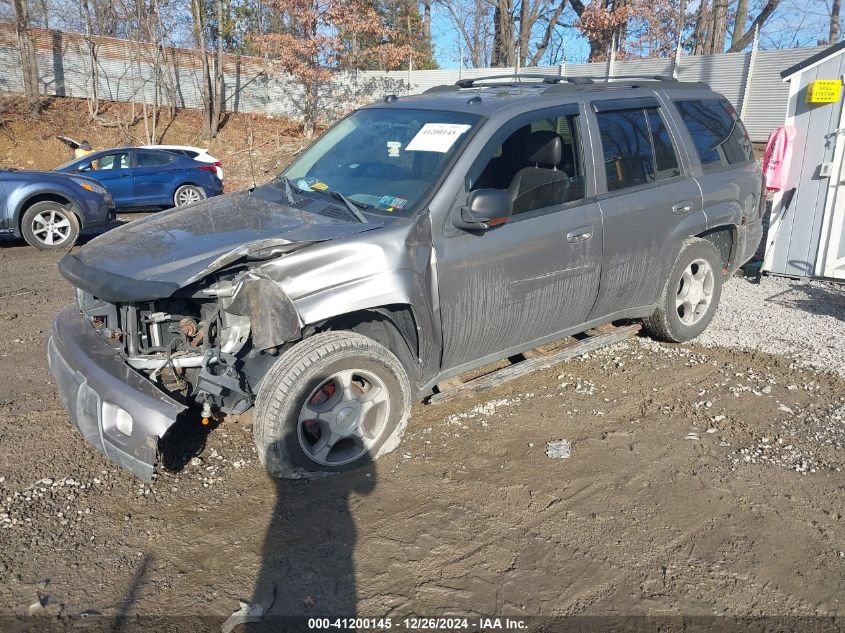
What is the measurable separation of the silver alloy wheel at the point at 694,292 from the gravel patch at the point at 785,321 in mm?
298

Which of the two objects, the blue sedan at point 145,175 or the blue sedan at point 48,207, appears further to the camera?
the blue sedan at point 145,175

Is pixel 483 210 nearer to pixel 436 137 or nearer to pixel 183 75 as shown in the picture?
pixel 436 137

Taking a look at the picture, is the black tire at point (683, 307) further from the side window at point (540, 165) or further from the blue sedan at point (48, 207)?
the blue sedan at point (48, 207)

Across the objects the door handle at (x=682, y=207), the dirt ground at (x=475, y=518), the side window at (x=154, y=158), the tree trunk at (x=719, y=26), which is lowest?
the dirt ground at (x=475, y=518)

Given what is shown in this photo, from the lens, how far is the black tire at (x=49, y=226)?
9.66 metres

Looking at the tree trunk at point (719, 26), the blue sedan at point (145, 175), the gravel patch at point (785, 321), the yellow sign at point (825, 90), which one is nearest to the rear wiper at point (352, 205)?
the gravel patch at point (785, 321)

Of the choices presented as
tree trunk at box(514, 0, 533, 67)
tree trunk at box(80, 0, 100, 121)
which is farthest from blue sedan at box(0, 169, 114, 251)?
tree trunk at box(514, 0, 533, 67)

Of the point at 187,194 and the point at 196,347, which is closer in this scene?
the point at 196,347

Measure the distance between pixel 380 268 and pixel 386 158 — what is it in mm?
1022

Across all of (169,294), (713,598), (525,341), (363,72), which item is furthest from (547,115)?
(363,72)

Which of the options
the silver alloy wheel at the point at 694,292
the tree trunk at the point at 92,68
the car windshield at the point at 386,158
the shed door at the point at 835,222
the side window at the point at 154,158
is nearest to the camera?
the car windshield at the point at 386,158

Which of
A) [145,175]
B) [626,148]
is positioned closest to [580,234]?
[626,148]

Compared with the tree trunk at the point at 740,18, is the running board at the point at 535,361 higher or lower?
lower

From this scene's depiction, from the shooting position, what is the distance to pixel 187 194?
47.4 feet
